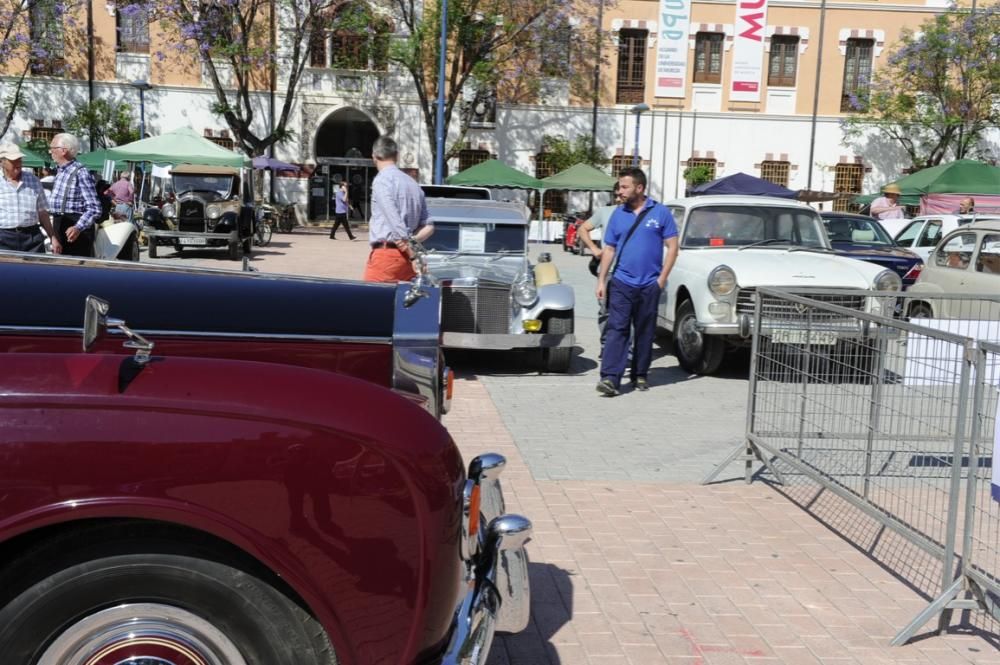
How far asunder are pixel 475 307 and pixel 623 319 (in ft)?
4.80

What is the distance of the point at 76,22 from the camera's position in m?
33.3

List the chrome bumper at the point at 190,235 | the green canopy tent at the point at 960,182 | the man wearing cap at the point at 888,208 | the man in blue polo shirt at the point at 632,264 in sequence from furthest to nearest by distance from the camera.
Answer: the green canopy tent at the point at 960,182, the chrome bumper at the point at 190,235, the man wearing cap at the point at 888,208, the man in blue polo shirt at the point at 632,264

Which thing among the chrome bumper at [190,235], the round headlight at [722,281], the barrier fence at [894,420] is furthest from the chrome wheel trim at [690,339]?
the chrome bumper at [190,235]

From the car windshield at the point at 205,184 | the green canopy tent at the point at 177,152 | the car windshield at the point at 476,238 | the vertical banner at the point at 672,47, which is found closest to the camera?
the car windshield at the point at 476,238

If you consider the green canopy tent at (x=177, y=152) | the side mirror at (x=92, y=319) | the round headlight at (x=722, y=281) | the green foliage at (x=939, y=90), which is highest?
the green foliage at (x=939, y=90)

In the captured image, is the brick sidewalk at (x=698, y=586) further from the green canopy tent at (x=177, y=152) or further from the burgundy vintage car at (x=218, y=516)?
the green canopy tent at (x=177, y=152)

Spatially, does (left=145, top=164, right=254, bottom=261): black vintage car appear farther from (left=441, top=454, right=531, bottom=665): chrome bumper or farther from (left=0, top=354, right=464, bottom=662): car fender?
(left=0, top=354, right=464, bottom=662): car fender

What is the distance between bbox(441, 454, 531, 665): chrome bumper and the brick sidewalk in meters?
0.81

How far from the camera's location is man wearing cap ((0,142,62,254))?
7.75 meters

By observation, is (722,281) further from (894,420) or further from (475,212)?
(894,420)

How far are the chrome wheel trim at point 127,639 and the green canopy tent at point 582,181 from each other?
2891cm

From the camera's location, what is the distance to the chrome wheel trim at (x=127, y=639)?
2328mm

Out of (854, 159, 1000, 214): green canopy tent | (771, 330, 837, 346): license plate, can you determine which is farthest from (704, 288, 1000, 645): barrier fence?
(854, 159, 1000, 214): green canopy tent

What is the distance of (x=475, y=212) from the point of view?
10188mm
